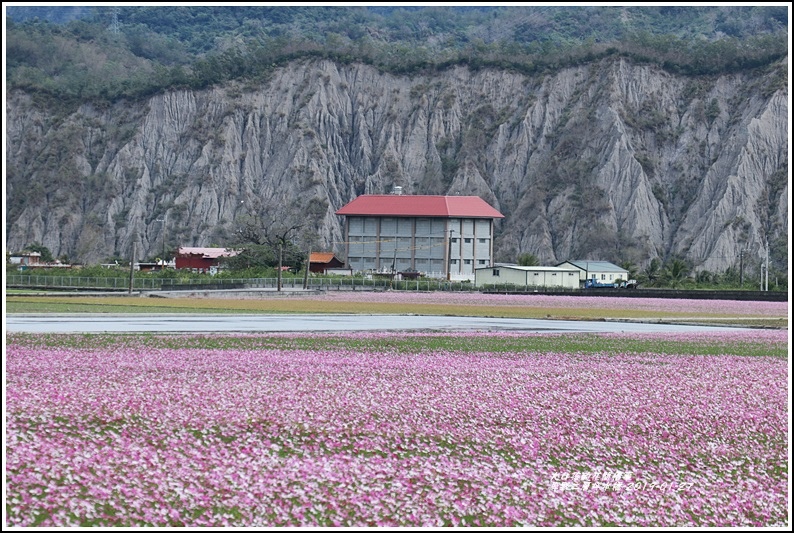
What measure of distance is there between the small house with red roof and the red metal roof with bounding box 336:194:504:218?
1583 centimetres

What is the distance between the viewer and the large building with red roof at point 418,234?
13175 centimetres

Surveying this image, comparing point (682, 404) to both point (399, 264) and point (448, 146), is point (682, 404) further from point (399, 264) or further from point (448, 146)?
point (448, 146)

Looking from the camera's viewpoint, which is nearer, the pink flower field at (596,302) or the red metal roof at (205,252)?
the pink flower field at (596,302)

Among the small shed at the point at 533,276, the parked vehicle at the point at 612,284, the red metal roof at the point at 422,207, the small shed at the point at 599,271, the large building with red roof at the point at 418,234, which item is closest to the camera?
the parked vehicle at the point at 612,284

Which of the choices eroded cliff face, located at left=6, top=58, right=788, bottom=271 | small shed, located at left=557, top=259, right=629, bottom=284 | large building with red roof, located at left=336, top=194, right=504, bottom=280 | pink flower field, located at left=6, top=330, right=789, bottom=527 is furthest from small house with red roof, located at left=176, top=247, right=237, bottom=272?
pink flower field, located at left=6, top=330, right=789, bottom=527

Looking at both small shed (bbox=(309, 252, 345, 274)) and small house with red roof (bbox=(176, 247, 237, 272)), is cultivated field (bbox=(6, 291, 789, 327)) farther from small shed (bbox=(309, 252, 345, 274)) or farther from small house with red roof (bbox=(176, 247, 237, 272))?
small house with red roof (bbox=(176, 247, 237, 272))

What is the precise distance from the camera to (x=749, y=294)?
3236 inches

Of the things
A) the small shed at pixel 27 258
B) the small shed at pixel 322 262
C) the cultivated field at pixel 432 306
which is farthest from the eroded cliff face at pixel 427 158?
the cultivated field at pixel 432 306

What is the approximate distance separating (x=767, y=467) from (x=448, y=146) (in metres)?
140

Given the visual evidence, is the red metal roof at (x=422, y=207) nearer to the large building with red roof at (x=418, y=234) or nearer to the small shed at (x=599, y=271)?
the large building with red roof at (x=418, y=234)

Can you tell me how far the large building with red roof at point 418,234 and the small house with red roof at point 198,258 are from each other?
52.5 ft

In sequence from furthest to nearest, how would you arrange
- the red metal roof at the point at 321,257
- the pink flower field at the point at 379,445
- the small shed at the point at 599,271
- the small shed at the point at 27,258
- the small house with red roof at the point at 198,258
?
the small shed at the point at 27,258, the red metal roof at the point at 321,257, the small house with red roof at the point at 198,258, the small shed at the point at 599,271, the pink flower field at the point at 379,445

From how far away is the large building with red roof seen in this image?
13175 centimetres

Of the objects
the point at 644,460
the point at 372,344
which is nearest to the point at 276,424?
the point at 644,460
